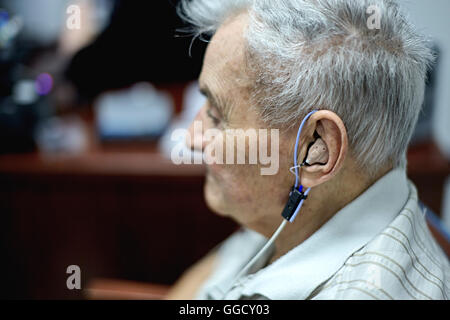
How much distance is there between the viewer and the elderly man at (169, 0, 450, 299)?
657mm

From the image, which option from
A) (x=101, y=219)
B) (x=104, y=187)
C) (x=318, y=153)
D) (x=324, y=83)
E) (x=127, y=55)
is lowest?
(x=101, y=219)

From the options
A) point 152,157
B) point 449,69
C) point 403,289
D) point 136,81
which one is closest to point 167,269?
point 152,157

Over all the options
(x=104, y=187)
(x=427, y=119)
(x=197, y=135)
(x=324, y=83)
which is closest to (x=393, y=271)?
(x=324, y=83)

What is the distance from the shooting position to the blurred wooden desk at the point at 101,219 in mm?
1478

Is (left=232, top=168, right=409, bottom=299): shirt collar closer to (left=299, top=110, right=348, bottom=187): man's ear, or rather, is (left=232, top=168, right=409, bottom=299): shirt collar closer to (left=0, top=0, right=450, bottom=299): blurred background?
(left=299, top=110, right=348, bottom=187): man's ear

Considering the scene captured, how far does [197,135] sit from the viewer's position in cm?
84

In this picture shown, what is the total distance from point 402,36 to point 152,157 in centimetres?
98

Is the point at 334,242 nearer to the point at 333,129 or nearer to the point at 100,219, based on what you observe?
the point at 333,129

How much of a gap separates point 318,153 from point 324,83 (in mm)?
111

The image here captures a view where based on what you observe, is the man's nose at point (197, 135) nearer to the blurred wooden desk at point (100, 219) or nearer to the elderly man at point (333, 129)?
the elderly man at point (333, 129)

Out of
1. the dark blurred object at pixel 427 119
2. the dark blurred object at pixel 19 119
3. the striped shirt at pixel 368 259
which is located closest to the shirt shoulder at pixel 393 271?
the striped shirt at pixel 368 259

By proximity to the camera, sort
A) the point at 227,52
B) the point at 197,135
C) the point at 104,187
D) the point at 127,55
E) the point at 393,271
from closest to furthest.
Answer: the point at 393,271, the point at 227,52, the point at 197,135, the point at 104,187, the point at 127,55

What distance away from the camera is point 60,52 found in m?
2.15

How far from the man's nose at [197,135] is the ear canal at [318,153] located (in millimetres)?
215
